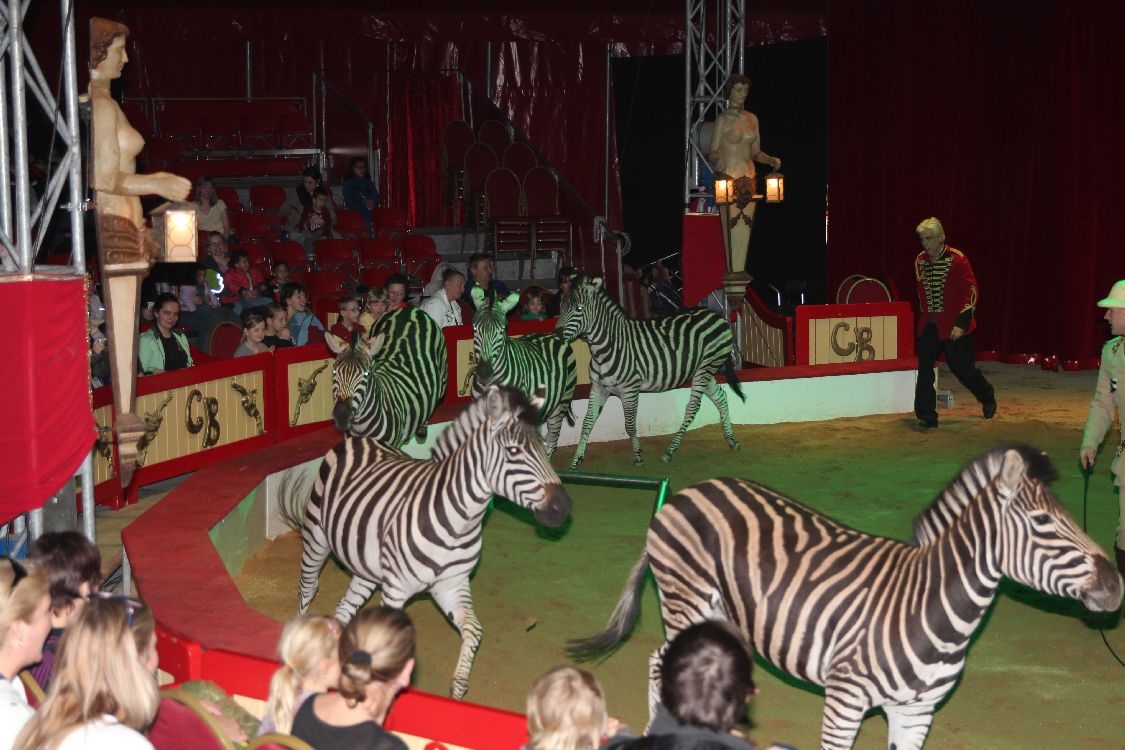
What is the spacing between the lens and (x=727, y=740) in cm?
364

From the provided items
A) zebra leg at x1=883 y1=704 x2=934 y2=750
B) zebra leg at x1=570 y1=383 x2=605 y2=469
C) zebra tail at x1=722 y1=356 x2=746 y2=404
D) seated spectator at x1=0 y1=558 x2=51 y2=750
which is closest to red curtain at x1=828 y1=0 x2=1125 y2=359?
zebra tail at x1=722 y1=356 x2=746 y2=404

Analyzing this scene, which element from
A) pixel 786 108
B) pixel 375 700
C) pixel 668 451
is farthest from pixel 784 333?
pixel 375 700

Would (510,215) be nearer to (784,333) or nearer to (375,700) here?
(784,333)

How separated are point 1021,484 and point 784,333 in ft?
35.9

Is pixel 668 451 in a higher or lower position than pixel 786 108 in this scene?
lower

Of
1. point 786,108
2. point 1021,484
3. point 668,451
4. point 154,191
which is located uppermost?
point 786,108

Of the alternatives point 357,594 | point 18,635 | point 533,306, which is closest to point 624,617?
point 357,594

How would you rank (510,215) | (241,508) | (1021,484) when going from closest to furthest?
1. (1021,484)
2. (241,508)
3. (510,215)

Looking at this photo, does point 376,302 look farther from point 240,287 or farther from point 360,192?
point 360,192

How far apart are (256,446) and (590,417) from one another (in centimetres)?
310

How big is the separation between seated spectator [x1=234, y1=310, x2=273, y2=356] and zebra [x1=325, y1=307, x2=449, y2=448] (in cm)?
161

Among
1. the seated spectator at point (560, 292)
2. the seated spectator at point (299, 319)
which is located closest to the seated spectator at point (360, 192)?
the seated spectator at point (560, 292)

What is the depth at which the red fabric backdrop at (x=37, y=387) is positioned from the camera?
633 cm

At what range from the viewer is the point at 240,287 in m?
15.0
